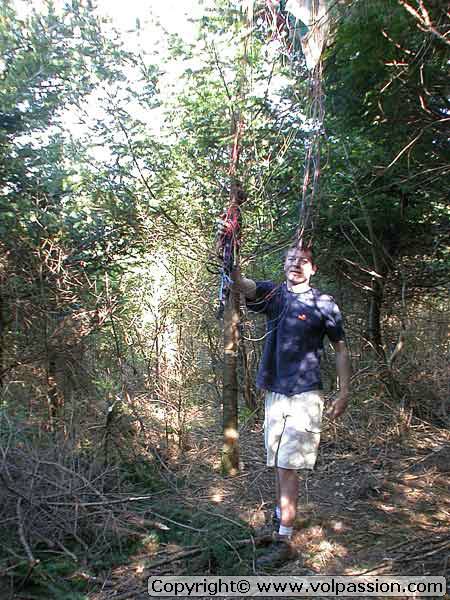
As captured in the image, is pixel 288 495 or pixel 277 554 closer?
pixel 277 554

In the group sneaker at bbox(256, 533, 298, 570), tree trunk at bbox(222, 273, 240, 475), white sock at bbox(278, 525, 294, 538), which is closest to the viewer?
sneaker at bbox(256, 533, 298, 570)

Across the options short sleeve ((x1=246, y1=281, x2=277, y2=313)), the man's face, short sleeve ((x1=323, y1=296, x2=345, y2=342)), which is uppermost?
the man's face

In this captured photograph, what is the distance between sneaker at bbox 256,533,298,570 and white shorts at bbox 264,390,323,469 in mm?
427

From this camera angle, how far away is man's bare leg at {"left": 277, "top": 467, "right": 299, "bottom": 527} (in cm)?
314

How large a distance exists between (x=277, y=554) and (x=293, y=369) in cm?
110

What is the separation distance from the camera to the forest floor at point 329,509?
2893 millimetres

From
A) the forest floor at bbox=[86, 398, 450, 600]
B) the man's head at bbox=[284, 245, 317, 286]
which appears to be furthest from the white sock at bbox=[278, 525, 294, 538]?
the man's head at bbox=[284, 245, 317, 286]

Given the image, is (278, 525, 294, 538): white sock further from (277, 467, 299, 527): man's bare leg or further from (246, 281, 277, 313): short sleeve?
(246, 281, 277, 313): short sleeve

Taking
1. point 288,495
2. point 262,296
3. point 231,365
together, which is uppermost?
point 262,296

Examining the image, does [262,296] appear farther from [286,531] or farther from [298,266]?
[286,531]

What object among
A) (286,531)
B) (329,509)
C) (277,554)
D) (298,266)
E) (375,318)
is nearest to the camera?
(277,554)

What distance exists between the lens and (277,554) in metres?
2.95

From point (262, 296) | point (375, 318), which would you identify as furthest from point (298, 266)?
point (375, 318)

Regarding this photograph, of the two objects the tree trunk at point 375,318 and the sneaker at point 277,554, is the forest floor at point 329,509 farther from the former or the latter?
the tree trunk at point 375,318
